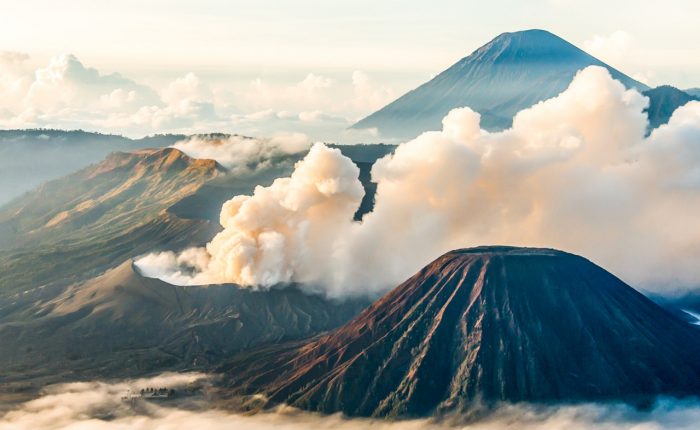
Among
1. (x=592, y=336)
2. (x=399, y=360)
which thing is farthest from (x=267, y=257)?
(x=592, y=336)

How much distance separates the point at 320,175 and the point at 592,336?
Answer: 7032 centimetres

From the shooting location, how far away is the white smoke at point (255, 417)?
125250 millimetres

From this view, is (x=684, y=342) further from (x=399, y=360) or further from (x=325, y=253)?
(x=325, y=253)

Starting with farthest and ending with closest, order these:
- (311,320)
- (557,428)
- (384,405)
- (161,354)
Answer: (311,320)
(161,354)
(384,405)
(557,428)

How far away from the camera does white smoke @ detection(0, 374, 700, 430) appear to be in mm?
125250

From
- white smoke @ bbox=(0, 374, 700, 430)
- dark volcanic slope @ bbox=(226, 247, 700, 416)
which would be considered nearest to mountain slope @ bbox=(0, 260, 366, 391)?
white smoke @ bbox=(0, 374, 700, 430)

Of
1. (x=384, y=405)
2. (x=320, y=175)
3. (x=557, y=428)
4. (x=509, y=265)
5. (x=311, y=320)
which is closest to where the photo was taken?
(x=557, y=428)

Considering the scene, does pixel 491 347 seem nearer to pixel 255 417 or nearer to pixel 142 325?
pixel 255 417

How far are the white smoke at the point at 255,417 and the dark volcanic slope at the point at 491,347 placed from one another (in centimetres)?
289

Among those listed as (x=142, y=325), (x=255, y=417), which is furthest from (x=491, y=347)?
(x=142, y=325)

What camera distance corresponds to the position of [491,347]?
5325 inches

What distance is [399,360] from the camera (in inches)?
5408

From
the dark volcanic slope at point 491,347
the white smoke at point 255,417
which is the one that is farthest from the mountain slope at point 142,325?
the dark volcanic slope at point 491,347

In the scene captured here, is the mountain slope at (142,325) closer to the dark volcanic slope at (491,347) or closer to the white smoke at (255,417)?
the white smoke at (255,417)
